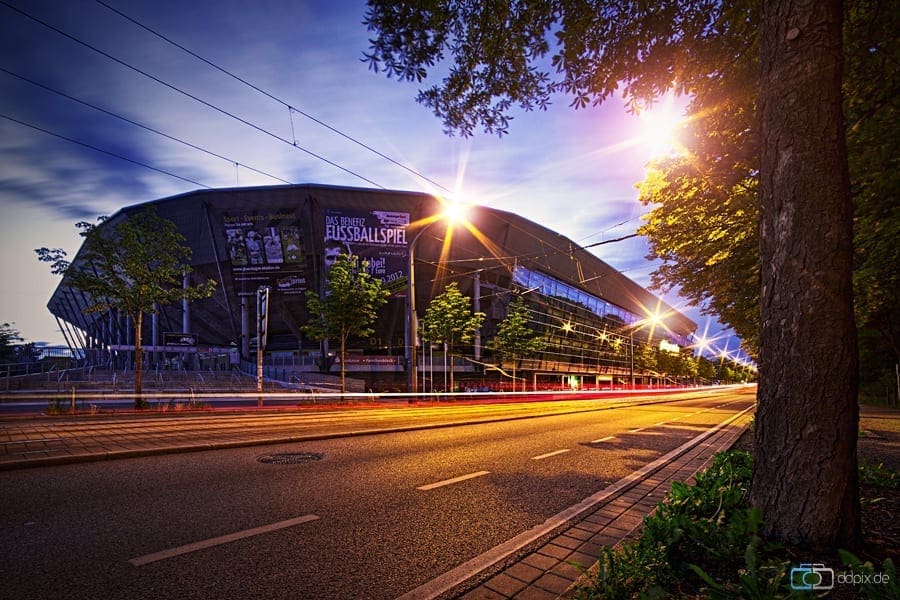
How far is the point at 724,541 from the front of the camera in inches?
128

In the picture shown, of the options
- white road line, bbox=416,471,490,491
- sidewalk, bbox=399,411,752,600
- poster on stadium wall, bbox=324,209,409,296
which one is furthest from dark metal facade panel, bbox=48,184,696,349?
sidewalk, bbox=399,411,752,600

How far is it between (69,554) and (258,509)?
5.34 feet

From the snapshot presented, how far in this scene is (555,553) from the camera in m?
3.92

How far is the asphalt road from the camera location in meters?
3.29

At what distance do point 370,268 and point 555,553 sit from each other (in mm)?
47029

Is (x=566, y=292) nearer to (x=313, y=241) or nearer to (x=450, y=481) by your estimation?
(x=313, y=241)

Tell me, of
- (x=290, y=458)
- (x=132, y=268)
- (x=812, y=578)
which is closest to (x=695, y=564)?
(x=812, y=578)

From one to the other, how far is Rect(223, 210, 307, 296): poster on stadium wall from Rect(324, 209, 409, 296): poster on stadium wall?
4247mm

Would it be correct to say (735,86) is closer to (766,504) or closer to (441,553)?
(766,504)

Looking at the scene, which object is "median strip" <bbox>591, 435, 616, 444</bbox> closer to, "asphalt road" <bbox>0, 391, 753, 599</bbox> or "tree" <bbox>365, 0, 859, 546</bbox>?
"asphalt road" <bbox>0, 391, 753, 599</bbox>

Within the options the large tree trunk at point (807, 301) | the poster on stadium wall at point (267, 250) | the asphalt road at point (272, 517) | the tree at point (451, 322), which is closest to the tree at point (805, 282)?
the large tree trunk at point (807, 301)

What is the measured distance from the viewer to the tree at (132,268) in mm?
18391

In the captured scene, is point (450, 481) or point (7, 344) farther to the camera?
point (7, 344)

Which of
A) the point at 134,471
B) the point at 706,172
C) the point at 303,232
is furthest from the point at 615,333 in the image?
the point at 134,471
